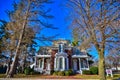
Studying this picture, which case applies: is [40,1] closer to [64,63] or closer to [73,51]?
[64,63]

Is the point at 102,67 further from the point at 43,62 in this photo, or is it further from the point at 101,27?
the point at 43,62

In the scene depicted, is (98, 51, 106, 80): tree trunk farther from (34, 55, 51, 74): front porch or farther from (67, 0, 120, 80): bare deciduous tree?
(34, 55, 51, 74): front porch

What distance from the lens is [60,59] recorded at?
3256cm

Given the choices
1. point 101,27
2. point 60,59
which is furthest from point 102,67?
point 60,59

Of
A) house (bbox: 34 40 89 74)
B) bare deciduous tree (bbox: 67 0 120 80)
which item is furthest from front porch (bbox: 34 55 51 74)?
bare deciduous tree (bbox: 67 0 120 80)

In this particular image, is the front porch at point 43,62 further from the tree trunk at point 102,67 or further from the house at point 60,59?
the tree trunk at point 102,67

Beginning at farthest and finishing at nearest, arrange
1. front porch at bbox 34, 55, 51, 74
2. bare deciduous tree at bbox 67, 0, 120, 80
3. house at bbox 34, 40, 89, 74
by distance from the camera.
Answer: front porch at bbox 34, 55, 51, 74, house at bbox 34, 40, 89, 74, bare deciduous tree at bbox 67, 0, 120, 80

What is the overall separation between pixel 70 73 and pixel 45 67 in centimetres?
696

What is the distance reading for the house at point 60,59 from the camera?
1275 inches

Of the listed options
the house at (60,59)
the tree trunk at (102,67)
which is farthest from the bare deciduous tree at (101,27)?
the house at (60,59)

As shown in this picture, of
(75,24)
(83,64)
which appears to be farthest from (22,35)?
(83,64)

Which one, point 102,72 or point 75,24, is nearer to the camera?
point 102,72

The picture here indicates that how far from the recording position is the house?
3238 cm

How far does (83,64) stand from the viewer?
34.0m
